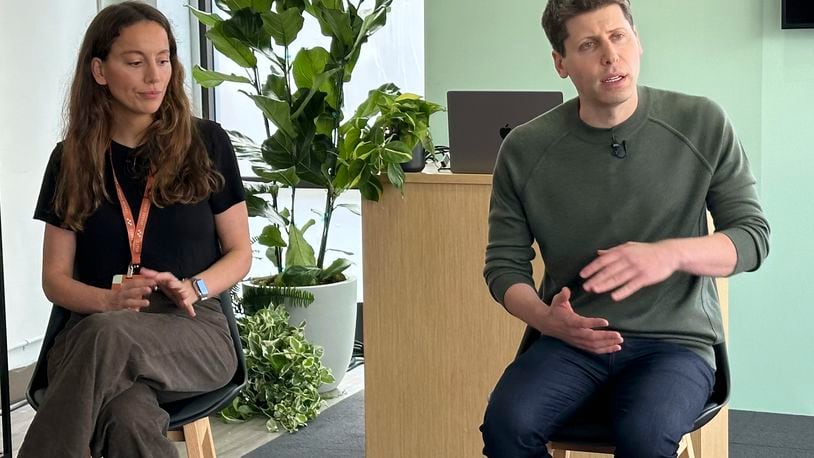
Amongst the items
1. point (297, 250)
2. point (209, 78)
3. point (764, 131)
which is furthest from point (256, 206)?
point (764, 131)

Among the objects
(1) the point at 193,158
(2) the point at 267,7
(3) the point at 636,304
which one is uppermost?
(2) the point at 267,7

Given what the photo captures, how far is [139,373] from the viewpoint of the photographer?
2.12 metres

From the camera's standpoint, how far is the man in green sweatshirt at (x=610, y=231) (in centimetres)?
188

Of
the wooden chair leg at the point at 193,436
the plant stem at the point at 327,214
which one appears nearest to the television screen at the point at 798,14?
the plant stem at the point at 327,214

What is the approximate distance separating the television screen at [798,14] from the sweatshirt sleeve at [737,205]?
5.31 ft

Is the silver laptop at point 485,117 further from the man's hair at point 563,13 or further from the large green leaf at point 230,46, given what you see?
the large green leaf at point 230,46

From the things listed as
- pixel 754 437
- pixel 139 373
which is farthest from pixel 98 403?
pixel 754 437

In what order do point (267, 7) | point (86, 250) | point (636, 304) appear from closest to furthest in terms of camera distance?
point (636, 304), point (86, 250), point (267, 7)

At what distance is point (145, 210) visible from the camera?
2.38 metres

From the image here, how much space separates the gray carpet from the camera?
11.0 ft

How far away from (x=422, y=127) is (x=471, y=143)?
0.16 meters

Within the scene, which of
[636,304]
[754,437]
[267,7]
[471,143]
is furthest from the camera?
[267,7]

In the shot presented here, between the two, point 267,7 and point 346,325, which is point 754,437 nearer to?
point 346,325

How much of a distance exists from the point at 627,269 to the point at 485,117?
0.96 meters
